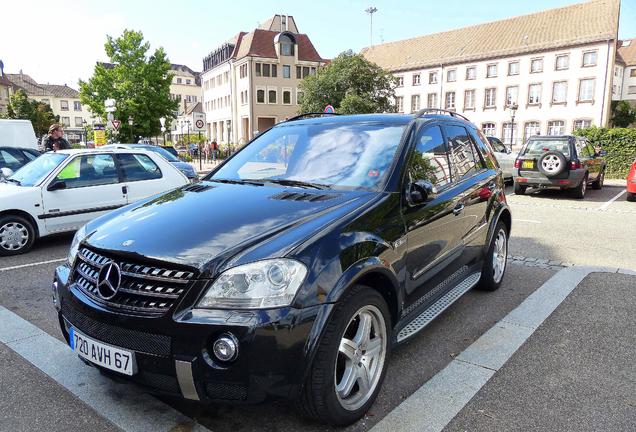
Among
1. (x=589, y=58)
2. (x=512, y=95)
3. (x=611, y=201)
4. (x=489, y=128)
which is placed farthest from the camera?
(x=489, y=128)

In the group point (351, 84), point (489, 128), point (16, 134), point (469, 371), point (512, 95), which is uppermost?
point (512, 95)

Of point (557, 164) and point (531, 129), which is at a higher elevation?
point (531, 129)

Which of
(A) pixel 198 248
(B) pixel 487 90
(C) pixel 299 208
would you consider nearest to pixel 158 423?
(A) pixel 198 248

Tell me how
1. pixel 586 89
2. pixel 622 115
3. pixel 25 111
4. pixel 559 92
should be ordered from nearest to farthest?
1. pixel 586 89
2. pixel 559 92
3. pixel 622 115
4. pixel 25 111

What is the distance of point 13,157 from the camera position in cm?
1082

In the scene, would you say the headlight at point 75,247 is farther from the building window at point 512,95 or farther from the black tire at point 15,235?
the building window at point 512,95

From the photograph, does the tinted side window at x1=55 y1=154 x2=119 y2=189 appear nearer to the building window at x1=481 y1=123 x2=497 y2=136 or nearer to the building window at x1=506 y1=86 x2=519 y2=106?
the building window at x1=506 y1=86 x2=519 y2=106

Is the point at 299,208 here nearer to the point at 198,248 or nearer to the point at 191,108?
the point at 198,248

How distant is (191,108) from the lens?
101 m

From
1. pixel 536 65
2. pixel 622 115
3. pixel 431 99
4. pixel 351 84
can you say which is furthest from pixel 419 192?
pixel 622 115

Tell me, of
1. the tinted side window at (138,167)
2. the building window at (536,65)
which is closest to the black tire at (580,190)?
the tinted side window at (138,167)

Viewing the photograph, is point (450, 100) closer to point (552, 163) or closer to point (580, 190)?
point (580, 190)

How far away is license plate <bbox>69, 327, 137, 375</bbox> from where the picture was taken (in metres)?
2.35

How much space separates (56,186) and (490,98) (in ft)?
182
